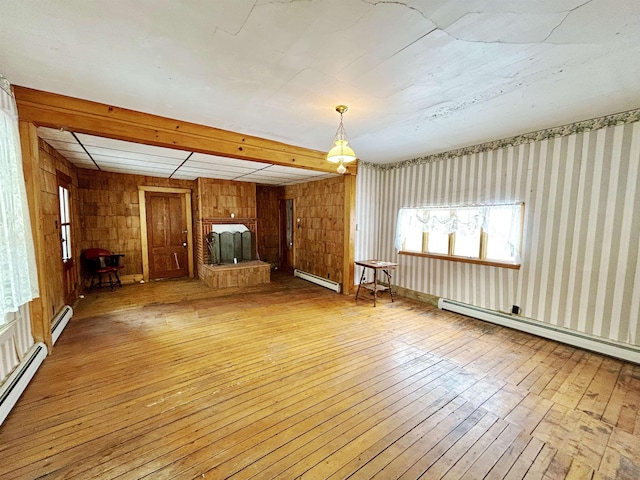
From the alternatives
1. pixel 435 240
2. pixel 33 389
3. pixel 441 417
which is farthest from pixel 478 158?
pixel 33 389

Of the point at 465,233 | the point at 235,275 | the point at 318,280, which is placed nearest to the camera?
the point at 465,233

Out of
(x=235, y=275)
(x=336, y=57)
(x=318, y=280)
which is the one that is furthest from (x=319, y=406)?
(x=235, y=275)

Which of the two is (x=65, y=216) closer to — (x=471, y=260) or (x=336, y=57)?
(x=336, y=57)

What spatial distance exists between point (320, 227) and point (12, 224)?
484cm

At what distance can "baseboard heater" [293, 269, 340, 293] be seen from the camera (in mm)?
5634

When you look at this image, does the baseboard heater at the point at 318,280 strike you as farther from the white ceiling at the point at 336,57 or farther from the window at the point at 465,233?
the white ceiling at the point at 336,57

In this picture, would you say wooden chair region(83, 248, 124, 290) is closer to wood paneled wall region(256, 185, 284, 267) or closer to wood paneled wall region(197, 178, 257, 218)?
wood paneled wall region(197, 178, 257, 218)

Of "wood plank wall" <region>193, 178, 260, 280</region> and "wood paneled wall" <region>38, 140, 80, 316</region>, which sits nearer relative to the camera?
"wood paneled wall" <region>38, 140, 80, 316</region>

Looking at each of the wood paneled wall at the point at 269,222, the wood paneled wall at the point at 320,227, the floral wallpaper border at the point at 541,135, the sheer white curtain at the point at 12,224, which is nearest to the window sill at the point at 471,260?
the wood paneled wall at the point at 320,227

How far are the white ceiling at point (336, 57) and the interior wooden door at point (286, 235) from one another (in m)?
4.61

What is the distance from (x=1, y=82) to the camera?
224 cm

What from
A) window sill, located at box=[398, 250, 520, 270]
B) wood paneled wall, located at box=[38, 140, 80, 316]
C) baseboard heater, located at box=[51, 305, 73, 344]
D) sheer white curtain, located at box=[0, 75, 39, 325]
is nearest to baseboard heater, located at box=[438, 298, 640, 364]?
window sill, located at box=[398, 250, 520, 270]

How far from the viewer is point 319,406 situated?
2.12 meters

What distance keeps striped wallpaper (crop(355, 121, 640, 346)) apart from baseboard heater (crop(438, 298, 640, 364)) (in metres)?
0.09
